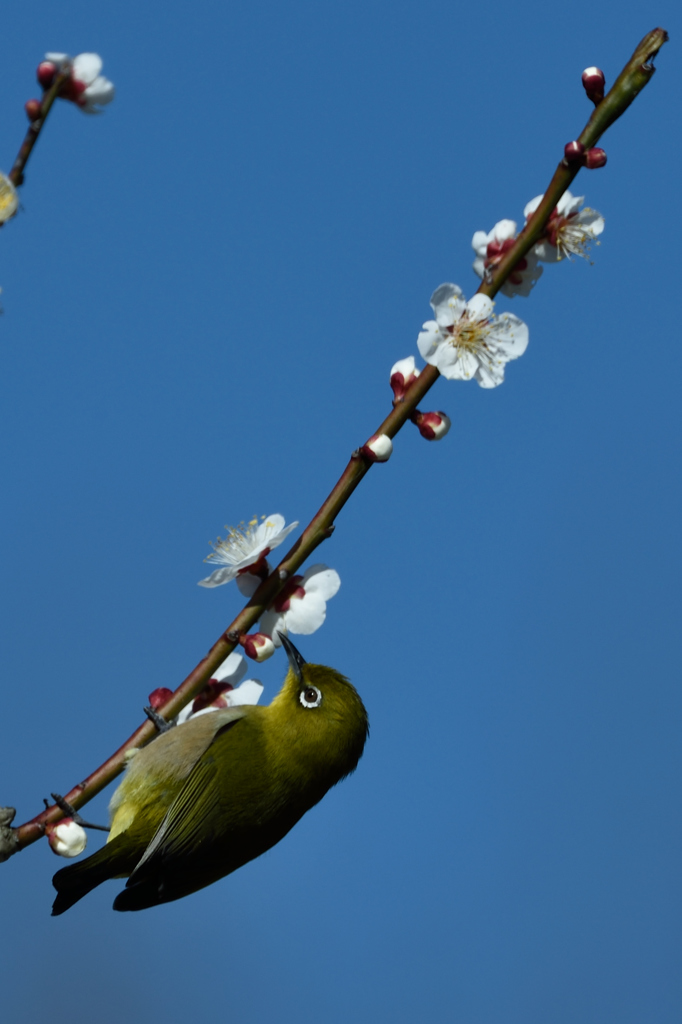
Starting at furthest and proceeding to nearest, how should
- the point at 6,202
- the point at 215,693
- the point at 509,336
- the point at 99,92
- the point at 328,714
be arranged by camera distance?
the point at 328,714 → the point at 215,693 → the point at 509,336 → the point at 99,92 → the point at 6,202

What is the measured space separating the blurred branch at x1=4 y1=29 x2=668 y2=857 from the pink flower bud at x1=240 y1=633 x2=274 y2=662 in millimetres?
50

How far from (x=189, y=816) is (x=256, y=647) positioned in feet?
4.25

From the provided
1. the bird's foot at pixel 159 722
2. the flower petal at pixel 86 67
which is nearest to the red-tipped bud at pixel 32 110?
the flower petal at pixel 86 67

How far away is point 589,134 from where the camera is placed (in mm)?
2186

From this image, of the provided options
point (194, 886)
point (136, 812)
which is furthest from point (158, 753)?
point (194, 886)

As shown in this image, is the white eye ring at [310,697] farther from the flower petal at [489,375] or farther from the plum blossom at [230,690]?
the flower petal at [489,375]

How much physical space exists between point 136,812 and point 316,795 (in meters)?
0.66

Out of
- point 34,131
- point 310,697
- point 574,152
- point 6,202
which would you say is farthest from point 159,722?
point 574,152

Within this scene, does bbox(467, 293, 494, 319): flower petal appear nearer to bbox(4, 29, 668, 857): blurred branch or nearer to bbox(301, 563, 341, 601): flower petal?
bbox(4, 29, 668, 857): blurred branch

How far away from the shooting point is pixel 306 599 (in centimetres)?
254

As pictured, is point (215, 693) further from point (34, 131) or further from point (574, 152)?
point (574, 152)

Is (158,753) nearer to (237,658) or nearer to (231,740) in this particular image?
(231,740)

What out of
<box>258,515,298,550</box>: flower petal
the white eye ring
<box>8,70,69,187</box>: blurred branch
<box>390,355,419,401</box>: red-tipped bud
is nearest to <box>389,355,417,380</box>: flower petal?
<box>390,355,419,401</box>: red-tipped bud

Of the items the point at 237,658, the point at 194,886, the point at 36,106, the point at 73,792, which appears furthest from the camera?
the point at 194,886
